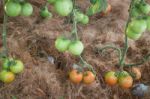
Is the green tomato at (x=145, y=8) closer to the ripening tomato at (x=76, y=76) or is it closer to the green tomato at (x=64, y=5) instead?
the green tomato at (x=64, y=5)

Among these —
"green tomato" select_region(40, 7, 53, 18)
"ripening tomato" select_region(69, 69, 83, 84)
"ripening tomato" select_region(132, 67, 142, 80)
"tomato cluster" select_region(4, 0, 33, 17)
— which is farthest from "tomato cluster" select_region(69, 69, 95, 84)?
"tomato cluster" select_region(4, 0, 33, 17)

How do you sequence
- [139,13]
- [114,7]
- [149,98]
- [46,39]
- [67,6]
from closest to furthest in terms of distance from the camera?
1. [67,6]
2. [139,13]
3. [149,98]
4. [46,39]
5. [114,7]

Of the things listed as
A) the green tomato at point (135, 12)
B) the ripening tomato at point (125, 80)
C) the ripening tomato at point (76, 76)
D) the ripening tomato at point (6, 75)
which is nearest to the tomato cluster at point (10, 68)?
the ripening tomato at point (6, 75)

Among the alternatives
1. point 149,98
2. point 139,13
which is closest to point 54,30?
point 149,98

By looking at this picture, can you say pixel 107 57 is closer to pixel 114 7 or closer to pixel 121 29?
pixel 121 29

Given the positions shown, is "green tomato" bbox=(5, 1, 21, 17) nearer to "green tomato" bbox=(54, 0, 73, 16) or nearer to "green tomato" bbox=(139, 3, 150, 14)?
"green tomato" bbox=(54, 0, 73, 16)

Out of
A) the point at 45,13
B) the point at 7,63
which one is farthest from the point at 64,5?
the point at 45,13

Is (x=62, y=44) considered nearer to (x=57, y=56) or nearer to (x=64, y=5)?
(x=64, y=5)
